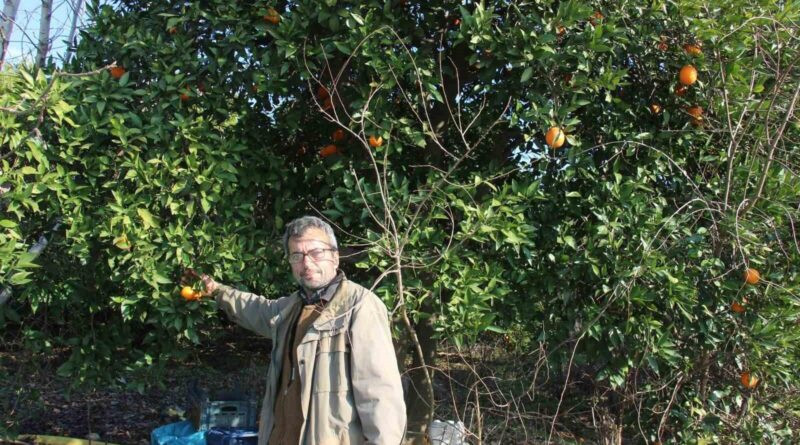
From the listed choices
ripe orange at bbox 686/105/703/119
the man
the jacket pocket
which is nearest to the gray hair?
the man

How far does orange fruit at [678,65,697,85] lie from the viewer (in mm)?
3229

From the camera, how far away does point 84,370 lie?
3426mm

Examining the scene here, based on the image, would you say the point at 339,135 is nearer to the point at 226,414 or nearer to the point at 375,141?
the point at 375,141

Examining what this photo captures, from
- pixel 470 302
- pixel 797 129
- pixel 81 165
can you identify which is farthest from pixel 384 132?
pixel 797 129

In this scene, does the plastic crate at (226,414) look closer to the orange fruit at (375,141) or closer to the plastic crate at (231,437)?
the plastic crate at (231,437)

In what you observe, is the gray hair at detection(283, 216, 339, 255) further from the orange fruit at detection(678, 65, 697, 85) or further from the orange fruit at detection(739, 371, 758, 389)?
the orange fruit at detection(739, 371, 758, 389)

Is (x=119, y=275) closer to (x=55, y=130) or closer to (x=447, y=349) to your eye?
(x=55, y=130)

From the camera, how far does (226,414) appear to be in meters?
4.08

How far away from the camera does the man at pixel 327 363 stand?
7.34 ft

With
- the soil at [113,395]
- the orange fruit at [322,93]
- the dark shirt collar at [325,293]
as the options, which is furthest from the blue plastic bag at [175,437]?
the orange fruit at [322,93]

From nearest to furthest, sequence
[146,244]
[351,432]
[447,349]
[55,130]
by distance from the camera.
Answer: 1. [351,432]
2. [146,244]
3. [55,130]
4. [447,349]

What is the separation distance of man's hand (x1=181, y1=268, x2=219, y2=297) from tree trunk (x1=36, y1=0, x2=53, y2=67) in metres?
1.96

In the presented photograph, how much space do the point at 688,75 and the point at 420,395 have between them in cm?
215

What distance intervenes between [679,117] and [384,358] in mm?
2080
